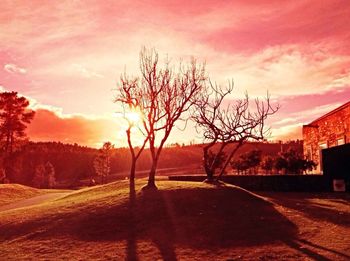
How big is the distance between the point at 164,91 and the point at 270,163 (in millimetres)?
32265

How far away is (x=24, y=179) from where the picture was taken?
111312 mm

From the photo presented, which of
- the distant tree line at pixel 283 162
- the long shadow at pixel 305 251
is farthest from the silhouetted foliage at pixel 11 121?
the long shadow at pixel 305 251

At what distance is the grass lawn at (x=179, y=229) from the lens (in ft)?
36.2

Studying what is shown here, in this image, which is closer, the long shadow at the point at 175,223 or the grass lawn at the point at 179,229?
the grass lawn at the point at 179,229

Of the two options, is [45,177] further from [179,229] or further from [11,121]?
[179,229]

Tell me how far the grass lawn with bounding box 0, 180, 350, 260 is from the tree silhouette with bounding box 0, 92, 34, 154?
3851cm

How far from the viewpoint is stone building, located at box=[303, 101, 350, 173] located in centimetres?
3397

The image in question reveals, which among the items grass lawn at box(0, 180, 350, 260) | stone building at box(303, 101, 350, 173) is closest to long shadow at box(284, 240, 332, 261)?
grass lawn at box(0, 180, 350, 260)

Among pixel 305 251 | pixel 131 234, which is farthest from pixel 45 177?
pixel 305 251

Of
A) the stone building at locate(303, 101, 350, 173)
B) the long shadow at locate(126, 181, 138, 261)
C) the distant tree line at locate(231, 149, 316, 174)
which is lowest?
the long shadow at locate(126, 181, 138, 261)

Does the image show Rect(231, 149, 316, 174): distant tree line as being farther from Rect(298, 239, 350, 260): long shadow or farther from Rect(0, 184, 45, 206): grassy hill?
Rect(298, 239, 350, 260): long shadow

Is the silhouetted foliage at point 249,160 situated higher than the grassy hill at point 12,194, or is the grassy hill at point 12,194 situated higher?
the silhouetted foliage at point 249,160

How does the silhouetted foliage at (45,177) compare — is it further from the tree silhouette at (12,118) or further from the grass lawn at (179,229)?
the grass lawn at (179,229)

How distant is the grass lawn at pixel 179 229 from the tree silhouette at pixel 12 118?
126 ft
